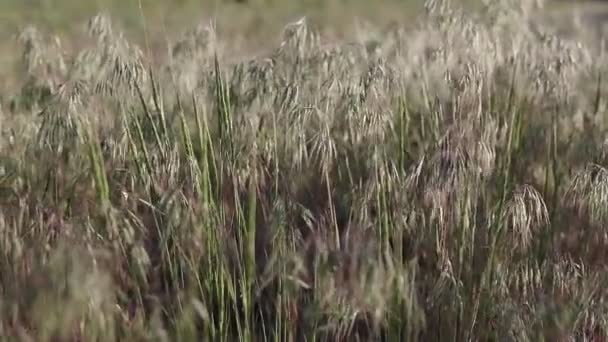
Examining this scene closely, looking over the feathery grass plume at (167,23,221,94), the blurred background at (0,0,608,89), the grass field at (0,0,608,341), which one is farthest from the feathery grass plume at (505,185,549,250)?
the blurred background at (0,0,608,89)

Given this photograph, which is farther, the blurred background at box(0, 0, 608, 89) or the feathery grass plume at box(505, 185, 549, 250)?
the blurred background at box(0, 0, 608, 89)

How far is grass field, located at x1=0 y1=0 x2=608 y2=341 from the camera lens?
4.84 feet

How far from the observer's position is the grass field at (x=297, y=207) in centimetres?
148

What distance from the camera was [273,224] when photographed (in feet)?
4.89

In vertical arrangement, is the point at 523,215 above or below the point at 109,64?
below

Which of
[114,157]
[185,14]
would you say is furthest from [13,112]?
[185,14]

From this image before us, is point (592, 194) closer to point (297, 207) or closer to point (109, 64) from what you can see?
point (297, 207)

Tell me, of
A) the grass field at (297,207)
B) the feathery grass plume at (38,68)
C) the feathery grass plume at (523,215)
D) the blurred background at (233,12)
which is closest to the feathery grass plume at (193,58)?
the grass field at (297,207)

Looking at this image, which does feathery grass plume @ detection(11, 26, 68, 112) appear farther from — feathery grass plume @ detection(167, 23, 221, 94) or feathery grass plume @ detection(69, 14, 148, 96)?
feathery grass plume @ detection(167, 23, 221, 94)

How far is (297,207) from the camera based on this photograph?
1588 millimetres

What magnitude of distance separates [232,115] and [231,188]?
16 centimetres

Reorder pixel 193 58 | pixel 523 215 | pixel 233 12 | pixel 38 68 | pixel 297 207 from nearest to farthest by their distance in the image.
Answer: pixel 523 215 < pixel 297 207 < pixel 193 58 < pixel 38 68 < pixel 233 12

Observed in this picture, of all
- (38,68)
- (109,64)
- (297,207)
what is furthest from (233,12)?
(297,207)

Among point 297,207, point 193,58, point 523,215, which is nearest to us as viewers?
point 523,215
